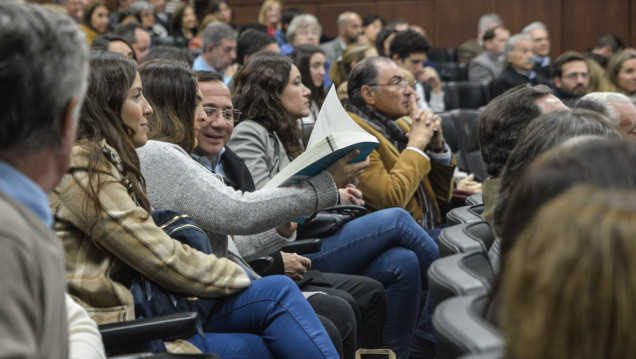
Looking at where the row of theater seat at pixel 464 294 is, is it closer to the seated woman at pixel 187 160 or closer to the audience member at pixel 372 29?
the seated woman at pixel 187 160

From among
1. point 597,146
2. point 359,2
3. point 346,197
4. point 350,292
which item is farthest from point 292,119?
point 359,2

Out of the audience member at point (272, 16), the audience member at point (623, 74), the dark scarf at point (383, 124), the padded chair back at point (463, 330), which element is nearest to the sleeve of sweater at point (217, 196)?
the padded chair back at point (463, 330)

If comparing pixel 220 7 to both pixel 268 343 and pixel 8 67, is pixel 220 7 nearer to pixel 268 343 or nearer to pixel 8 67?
pixel 268 343

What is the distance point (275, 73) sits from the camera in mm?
2850

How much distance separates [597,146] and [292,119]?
6.74 ft

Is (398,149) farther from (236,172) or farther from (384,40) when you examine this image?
(384,40)

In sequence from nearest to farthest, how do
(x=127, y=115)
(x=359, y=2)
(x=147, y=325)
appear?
(x=147, y=325) → (x=127, y=115) → (x=359, y=2)

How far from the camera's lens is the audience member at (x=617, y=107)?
2.50m

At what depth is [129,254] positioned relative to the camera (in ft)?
4.90

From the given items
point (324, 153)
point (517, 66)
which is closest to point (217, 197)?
point (324, 153)

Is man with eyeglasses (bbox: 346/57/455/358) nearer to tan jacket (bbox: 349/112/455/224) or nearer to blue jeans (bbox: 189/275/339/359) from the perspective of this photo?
tan jacket (bbox: 349/112/455/224)

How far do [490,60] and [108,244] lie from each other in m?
6.48

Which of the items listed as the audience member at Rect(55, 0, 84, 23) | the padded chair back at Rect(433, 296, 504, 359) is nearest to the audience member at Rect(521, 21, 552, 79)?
the audience member at Rect(55, 0, 84, 23)

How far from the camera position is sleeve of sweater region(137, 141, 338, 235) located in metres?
1.73
